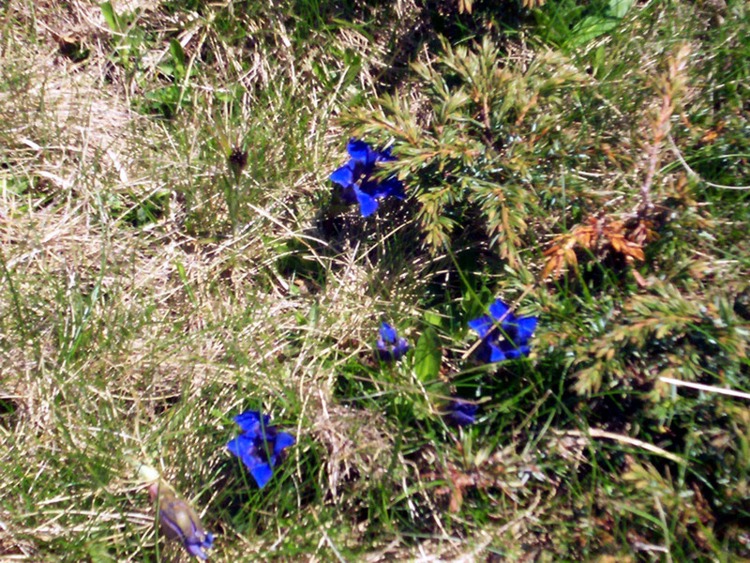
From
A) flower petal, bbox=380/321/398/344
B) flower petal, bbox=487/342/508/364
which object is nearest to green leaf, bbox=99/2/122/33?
flower petal, bbox=380/321/398/344

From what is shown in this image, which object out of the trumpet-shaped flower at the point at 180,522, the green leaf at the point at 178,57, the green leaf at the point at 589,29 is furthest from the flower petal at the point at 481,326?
the green leaf at the point at 178,57

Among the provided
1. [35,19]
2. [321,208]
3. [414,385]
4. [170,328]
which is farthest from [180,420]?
[35,19]

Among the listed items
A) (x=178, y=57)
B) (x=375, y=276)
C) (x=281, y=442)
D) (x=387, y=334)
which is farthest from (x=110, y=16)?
(x=281, y=442)

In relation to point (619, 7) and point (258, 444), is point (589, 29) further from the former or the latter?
point (258, 444)

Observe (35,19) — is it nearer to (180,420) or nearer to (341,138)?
(341,138)

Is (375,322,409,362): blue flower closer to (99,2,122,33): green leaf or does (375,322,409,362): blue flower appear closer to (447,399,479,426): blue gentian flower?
(447,399,479,426): blue gentian flower

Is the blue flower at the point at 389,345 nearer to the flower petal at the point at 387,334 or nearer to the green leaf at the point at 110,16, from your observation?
the flower petal at the point at 387,334
